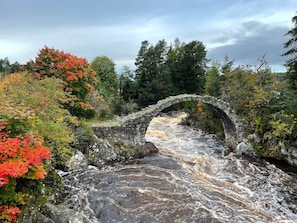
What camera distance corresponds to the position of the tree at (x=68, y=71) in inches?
824

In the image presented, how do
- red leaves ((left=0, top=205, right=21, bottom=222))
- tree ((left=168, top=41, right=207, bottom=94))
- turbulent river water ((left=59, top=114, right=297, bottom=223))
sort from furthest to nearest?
1. tree ((left=168, top=41, right=207, bottom=94))
2. turbulent river water ((left=59, top=114, right=297, bottom=223))
3. red leaves ((left=0, top=205, right=21, bottom=222))

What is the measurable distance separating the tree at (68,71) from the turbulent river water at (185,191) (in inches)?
217

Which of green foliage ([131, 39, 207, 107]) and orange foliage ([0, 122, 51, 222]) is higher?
green foliage ([131, 39, 207, 107])

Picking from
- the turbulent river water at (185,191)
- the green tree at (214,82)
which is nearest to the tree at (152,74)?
the green tree at (214,82)

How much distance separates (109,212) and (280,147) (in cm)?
1280

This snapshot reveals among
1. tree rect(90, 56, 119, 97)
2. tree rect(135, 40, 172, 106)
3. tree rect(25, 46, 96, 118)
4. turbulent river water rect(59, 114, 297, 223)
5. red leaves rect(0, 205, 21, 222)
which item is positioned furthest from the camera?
tree rect(135, 40, 172, 106)

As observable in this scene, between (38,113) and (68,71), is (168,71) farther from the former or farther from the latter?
(38,113)

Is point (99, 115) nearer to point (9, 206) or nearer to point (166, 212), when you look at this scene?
point (166, 212)

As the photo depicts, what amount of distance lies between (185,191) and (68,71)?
1130 centimetres

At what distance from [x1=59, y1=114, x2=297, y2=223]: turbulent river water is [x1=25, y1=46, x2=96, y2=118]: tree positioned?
18.1ft

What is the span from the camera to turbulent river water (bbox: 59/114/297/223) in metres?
12.2

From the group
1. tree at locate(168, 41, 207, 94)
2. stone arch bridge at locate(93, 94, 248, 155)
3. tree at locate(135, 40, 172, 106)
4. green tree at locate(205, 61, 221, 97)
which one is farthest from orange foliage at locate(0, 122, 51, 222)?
tree at locate(168, 41, 207, 94)

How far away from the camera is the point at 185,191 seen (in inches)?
561

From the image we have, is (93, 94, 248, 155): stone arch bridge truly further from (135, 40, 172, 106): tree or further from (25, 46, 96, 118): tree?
(135, 40, 172, 106): tree
